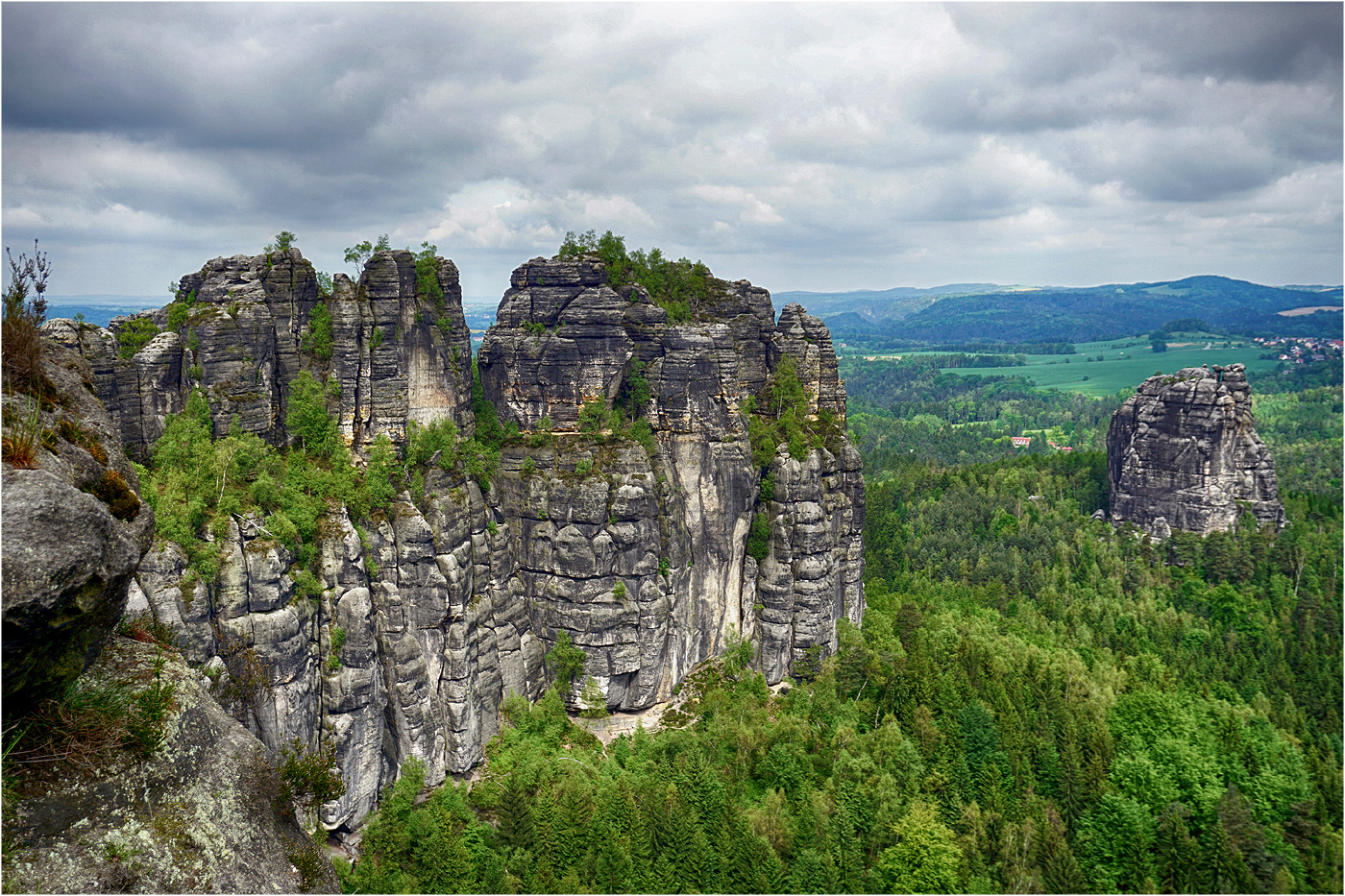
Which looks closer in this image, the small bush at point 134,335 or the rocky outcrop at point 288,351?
the rocky outcrop at point 288,351

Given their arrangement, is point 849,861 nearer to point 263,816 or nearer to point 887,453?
point 263,816

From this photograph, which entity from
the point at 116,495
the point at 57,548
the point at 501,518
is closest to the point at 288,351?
the point at 501,518

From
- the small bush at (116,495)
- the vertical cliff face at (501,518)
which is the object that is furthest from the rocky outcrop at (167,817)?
the vertical cliff face at (501,518)

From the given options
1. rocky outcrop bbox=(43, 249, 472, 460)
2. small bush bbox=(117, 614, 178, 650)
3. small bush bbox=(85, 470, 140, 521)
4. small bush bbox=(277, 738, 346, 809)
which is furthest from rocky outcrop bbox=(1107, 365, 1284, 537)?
small bush bbox=(85, 470, 140, 521)

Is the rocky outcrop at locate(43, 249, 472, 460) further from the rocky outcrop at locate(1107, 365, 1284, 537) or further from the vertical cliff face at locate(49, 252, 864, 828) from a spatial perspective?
the rocky outcrop at locate(1107, 365, 1284, 537)

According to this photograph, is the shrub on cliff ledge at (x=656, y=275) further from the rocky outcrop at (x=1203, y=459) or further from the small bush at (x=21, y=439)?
the rocky outcrop at (x=1203, y=459)

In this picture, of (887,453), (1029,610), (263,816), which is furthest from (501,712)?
(887,453)

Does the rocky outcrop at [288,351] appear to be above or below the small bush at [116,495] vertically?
above
